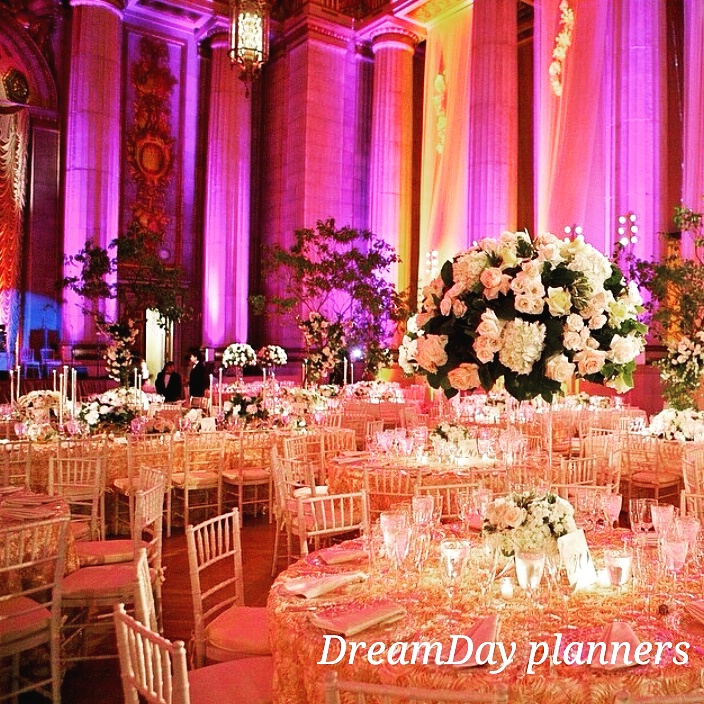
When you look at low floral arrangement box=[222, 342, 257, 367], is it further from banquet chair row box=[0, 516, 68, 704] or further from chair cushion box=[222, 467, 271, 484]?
banquet chair row box=[0, 516, 68, 704]

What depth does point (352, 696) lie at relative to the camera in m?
2.21

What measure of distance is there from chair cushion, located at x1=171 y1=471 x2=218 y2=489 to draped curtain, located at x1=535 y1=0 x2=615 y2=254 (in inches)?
329

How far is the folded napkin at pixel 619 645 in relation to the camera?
2.07 metres

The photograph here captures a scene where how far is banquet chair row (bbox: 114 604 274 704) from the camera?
188cm

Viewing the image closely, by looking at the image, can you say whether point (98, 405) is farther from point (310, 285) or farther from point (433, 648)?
point (310, 285)

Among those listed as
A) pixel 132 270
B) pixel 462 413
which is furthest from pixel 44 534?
pixel 132 270

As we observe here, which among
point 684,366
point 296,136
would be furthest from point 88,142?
point 684,366

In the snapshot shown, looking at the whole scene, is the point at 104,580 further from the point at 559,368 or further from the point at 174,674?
the point at 559,368

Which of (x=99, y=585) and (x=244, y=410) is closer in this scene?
(x=99, y=585)

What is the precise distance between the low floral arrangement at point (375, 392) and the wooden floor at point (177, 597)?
186 inches

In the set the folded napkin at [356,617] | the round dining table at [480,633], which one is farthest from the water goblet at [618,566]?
the folded napkin at [356,617]

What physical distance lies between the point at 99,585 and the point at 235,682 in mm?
1614

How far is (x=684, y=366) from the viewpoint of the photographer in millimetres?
8305

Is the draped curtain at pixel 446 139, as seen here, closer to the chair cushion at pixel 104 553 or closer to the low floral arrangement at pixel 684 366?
the low floral arrangement at pixel 684 366
